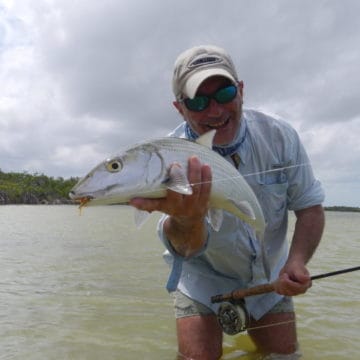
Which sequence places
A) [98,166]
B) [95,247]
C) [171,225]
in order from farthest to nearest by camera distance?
[95,247] → [171,225] → [98,166]

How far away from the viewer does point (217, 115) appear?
332 cm

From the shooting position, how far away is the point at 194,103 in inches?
130

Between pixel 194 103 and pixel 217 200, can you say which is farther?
pixel 194 103

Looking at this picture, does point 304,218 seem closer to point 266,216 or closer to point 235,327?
point 266,216

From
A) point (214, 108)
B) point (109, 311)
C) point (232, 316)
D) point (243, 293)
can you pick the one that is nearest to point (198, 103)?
point (214, 108)

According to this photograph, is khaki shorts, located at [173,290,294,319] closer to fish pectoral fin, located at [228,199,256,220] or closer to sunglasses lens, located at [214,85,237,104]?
fish pectoral fin, located at [228,199,256,220]

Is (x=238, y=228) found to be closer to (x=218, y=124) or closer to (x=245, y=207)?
(x=245, y=207)

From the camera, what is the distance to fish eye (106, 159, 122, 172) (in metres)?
2.38

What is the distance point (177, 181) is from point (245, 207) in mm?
697

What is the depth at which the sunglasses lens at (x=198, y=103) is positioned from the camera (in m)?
3.29

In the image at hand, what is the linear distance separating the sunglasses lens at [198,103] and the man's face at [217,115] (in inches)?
1.0

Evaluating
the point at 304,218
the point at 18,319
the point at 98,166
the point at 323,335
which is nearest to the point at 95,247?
the point at 18,319

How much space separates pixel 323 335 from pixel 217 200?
2.53m

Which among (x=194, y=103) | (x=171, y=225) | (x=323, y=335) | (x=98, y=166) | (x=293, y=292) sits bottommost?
(x=323, y=335)
